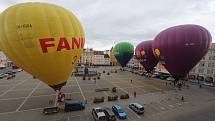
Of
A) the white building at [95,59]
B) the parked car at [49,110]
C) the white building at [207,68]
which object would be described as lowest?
the parked car at [49,110]

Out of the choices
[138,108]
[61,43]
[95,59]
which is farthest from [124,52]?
[95,59]

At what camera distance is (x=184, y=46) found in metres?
26.4

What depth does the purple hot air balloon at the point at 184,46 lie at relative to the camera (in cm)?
2605

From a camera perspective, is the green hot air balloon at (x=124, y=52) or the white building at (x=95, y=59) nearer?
the green hot air balloon at (x=124, y=52)

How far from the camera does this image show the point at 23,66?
18.6 metres

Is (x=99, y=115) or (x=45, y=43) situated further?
(x=99, y=115)

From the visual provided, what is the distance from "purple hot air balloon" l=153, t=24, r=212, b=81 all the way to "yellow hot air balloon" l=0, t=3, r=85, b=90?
58.2ft

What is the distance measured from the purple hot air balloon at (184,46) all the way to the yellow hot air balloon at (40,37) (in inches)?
698

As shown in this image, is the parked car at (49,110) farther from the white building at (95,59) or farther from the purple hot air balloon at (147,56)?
the white building at (95,59)

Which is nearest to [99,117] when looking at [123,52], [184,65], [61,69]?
[61,69]

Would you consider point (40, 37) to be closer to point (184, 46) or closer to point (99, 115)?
point (99, 115)

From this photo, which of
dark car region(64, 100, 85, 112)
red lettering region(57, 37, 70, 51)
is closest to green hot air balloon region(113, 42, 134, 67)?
dark car region(64, 100, 85, 112)

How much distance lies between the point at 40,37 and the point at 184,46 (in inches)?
887

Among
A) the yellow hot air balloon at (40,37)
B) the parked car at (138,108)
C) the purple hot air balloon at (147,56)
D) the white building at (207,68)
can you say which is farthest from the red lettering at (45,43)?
the white building at (207,68)
